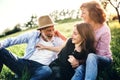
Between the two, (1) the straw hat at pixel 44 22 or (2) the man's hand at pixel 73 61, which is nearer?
(2) the man's hand at pixel 73 61

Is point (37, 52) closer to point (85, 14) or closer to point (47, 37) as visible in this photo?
point (47, 37)

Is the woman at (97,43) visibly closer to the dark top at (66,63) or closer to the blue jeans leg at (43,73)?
the dark top at (66,63)

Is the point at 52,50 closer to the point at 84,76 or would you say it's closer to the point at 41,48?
the point at 41,48

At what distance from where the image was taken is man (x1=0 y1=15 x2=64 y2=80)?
613 cm

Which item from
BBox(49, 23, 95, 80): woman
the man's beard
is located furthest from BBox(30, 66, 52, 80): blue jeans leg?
the man's beard

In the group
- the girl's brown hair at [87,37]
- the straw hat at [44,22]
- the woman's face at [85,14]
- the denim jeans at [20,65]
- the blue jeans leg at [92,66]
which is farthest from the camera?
the straw hat at [44,22]

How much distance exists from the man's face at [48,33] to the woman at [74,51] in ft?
1.66

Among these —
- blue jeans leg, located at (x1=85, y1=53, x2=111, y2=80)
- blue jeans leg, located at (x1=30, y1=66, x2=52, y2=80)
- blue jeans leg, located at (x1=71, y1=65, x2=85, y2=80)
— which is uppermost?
blue jeans leg, located at (x1=85, y1=53, x2=111, y2=80)

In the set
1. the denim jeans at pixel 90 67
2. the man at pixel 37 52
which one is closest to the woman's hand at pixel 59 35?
the man at pixel 37 52

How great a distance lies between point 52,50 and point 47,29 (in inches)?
16.6

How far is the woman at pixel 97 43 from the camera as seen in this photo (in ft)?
16.4

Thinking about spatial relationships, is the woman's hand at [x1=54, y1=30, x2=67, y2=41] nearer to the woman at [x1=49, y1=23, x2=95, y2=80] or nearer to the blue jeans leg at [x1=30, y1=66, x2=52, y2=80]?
the woman at [x1=49, y1=23, x2=95, y2=80]

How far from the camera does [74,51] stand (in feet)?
18.9

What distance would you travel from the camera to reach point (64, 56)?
5965 mm
